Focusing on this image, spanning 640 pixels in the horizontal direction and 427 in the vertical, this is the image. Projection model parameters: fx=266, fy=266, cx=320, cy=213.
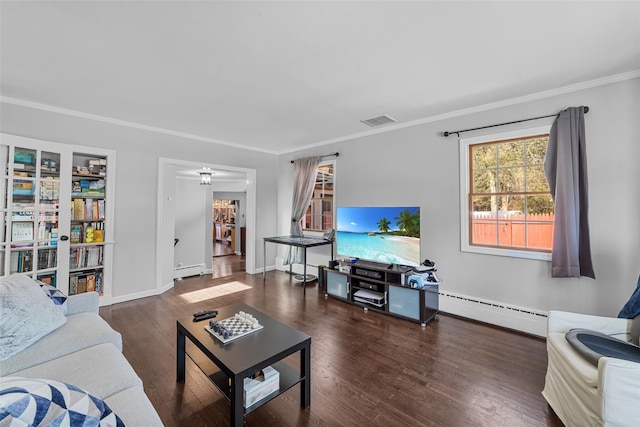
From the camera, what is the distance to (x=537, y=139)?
289cm

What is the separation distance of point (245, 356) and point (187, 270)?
4.14 metres

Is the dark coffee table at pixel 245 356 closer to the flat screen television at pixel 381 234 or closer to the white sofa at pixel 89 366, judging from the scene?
the white sofa at pixel 89 366

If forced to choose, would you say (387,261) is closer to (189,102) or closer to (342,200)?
(342,200)

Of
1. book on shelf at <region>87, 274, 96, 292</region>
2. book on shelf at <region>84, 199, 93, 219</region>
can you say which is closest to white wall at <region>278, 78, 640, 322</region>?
book on shelf at <region>84, 199, 93, 219</region>

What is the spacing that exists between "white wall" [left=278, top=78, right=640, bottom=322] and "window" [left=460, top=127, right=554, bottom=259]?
0.11 meters

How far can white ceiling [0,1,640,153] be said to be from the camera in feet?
5.54

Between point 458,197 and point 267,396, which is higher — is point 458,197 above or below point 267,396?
above

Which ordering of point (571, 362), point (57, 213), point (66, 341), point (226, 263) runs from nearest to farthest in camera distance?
1. point (571, 362)
2. point (66, 341)
3. point (57, 213)
4. point (226, 263)

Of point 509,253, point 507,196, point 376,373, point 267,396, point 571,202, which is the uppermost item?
point 507,196

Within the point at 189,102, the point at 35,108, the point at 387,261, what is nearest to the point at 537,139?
the point at 387,261

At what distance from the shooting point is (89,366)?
1.47 m

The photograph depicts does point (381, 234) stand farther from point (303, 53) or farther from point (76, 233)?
point (76, 233)

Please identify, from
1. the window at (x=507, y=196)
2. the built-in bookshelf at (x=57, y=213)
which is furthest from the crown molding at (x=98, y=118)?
the window at (x=507, y=196)

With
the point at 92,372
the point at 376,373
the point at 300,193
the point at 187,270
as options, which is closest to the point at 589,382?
the point at 376,373
